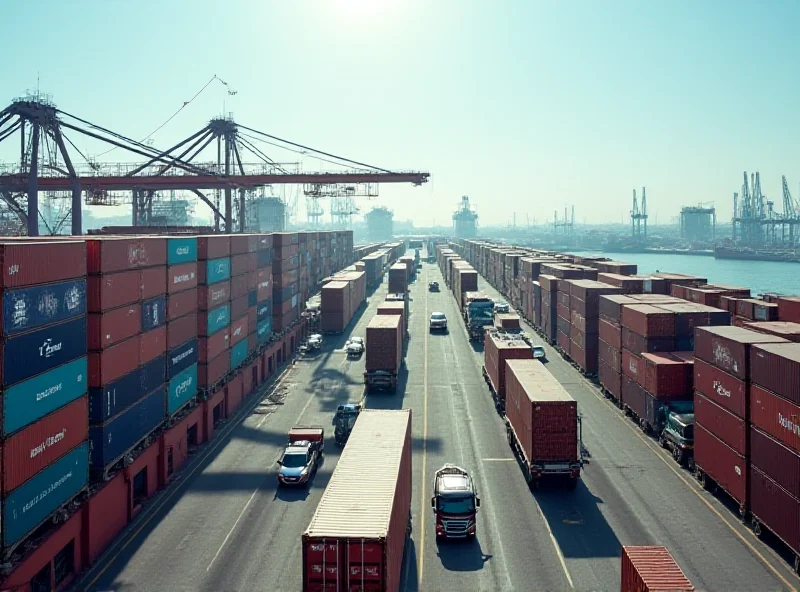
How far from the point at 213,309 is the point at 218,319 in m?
1.31

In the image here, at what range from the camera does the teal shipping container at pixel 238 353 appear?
154 feet

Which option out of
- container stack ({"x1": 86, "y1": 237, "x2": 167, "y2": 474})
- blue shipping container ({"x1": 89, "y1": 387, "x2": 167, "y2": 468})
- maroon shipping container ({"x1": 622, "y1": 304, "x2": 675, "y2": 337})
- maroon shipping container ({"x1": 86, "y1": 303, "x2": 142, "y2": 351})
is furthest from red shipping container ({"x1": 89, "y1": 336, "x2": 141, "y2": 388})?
maroon shipping container ({"x1": 622, "y1": 304, "x2": 675, "y2": 337})

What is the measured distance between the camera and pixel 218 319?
4372 cm

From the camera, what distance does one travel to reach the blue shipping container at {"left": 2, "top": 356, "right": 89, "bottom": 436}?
20234 mm

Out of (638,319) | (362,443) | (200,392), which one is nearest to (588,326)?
(638,319)

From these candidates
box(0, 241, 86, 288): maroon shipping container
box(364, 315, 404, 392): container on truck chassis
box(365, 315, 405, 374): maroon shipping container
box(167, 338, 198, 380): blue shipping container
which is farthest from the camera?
box(365, 315, 405, 374): maroon shipping container

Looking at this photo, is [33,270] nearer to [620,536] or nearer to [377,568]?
[377,568]

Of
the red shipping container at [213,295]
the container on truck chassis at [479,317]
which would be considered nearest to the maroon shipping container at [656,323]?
the red shipping container at [213,295]

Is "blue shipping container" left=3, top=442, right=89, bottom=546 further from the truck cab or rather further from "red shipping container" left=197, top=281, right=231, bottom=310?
"red shipping container" left=197, top=281, right=231, bottom=310

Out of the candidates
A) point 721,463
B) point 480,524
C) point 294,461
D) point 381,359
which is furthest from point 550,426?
point 381,359

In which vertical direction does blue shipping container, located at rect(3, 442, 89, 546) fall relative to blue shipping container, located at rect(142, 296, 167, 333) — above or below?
below

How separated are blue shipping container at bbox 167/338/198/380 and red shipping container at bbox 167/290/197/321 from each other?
1773mm

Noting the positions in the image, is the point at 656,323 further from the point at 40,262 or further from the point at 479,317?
the point at 479,317

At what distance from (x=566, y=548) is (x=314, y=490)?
489 inches
